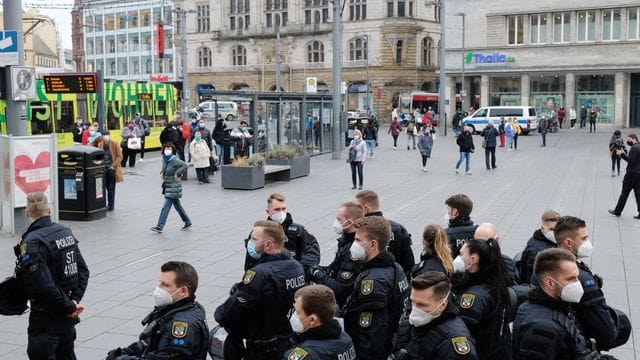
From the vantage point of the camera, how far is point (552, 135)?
45.0 metres

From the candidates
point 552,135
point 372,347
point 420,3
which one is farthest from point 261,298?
point 420,3

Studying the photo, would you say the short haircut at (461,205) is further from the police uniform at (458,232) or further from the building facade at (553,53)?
the building facade at (553,53)

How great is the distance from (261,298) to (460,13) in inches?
2087

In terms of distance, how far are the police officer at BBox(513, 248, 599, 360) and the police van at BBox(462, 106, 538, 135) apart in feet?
136

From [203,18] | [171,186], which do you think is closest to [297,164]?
[171,186]

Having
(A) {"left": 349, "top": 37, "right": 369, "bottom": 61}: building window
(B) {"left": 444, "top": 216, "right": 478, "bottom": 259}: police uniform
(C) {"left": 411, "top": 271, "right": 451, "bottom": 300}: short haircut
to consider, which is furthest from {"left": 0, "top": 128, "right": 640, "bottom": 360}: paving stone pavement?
(A) {"left": 349, "top": 37, "right": 369, "bottom": 61}: building window

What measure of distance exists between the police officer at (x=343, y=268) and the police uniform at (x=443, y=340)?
1374 mm

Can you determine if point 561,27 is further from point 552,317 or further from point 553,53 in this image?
point 552,317

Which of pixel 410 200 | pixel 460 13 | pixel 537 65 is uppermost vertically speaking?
pixel 460 13

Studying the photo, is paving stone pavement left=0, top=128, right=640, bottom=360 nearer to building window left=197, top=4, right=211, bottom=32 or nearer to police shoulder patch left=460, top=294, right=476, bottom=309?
police shoulder patch left=460, top=294, right=476, bottom=309

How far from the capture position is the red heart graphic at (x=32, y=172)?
45.1 feet

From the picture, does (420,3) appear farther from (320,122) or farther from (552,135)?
(320,122)

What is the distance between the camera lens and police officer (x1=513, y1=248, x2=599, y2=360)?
13.8ft

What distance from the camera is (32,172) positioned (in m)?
13.9
